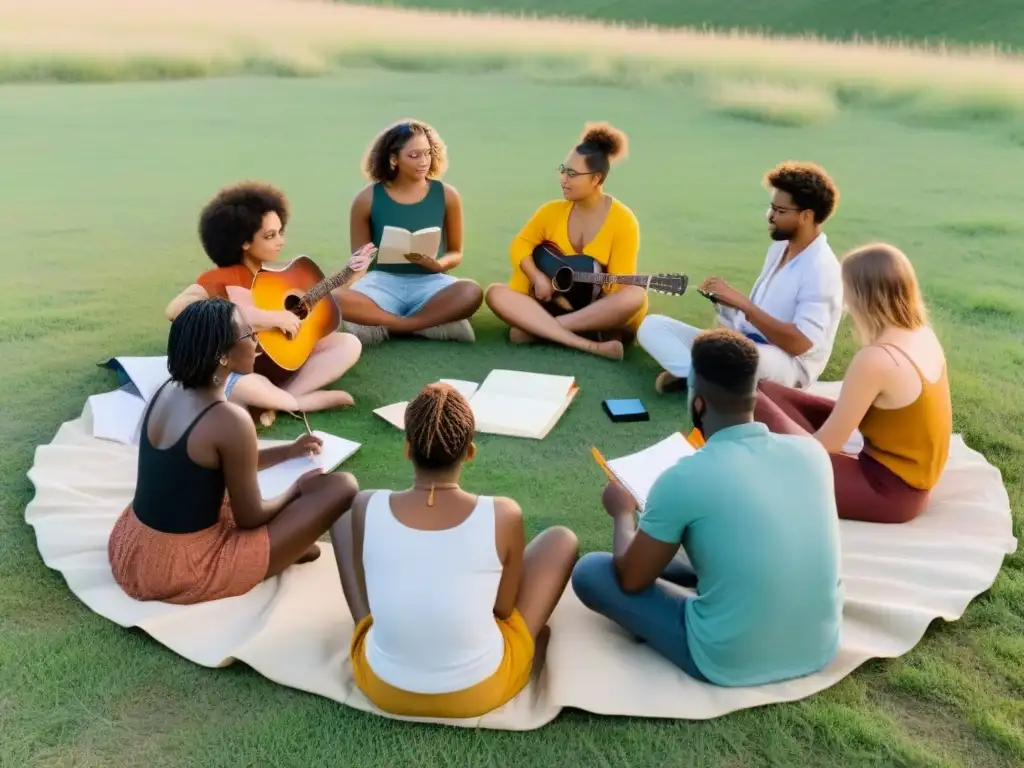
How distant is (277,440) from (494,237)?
3.58 m

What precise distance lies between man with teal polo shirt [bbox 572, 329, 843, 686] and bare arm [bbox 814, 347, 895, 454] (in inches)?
30.5

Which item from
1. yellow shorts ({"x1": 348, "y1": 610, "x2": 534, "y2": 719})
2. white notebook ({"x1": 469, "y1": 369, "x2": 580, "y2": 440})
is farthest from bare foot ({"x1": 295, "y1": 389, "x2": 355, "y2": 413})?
yellow shorts ({"x1": 348, "y1": 610, "x2": 534, "y2": 719})

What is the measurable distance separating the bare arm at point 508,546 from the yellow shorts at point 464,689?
101 mm

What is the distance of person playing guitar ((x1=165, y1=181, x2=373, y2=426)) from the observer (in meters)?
4.24

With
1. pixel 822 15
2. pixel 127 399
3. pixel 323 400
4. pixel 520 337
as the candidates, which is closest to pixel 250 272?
pixel 323 400

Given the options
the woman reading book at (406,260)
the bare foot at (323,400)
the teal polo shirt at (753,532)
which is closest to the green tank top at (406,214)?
the woman reading book at (406,260)

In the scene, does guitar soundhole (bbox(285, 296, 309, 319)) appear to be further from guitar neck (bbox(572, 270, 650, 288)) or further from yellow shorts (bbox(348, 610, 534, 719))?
yellow shorts (bbox(348, 610, 534, 719))

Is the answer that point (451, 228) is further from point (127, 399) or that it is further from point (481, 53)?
point (481, 53)

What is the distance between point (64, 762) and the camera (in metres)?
2.50

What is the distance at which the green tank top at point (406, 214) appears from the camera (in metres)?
5.19

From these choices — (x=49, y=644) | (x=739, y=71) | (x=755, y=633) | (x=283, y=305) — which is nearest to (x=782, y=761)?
(x=755, y=633)

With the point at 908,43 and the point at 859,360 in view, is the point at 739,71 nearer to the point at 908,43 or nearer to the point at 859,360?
the point at 908,43

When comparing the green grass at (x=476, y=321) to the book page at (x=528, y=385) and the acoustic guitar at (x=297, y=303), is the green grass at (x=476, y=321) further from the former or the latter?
the acoustic guitar at (x=297, y=303)

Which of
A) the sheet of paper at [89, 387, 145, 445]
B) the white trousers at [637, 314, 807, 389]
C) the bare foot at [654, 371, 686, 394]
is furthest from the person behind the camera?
the bare foot at [654, 371, 686, 394]
